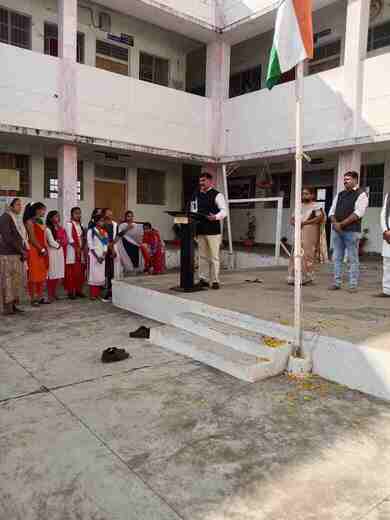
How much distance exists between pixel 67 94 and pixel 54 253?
14.1ft

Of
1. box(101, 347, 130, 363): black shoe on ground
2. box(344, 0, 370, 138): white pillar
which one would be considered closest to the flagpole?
box(101, 347, 130, 363): black shoe on ground

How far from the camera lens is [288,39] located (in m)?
3.91

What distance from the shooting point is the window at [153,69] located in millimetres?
12470

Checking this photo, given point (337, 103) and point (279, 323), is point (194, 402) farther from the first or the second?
point (337, 103)

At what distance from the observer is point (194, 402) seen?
11.0 ft

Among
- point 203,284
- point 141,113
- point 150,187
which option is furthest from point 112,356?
point 150,187

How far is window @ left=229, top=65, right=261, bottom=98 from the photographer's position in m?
13.0

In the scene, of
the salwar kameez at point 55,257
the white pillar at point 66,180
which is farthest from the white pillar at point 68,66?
the salwar kameez at point 55,257

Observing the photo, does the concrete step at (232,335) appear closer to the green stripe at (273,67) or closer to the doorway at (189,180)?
the green stripe at (273,67)

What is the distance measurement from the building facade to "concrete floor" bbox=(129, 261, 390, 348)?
3874 millimetres

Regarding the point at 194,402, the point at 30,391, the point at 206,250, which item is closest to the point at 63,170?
the point at 206,250

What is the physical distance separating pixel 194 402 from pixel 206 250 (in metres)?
3.28

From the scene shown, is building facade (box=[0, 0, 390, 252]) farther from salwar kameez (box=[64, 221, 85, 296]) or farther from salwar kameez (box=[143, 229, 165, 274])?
salwar kameez (box=[64, 221, 85, 296])

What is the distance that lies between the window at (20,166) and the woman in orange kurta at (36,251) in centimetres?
509
